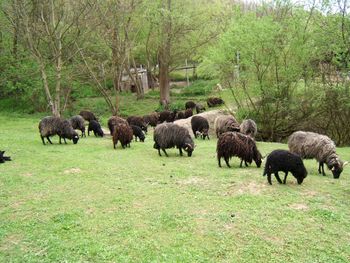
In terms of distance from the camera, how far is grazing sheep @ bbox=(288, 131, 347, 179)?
1095cm

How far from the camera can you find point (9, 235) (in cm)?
677

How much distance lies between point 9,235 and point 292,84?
1693 centimetres

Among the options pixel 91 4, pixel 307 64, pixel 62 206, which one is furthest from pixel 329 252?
pixel 91 4

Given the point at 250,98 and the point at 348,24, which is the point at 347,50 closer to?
the point at 348,24

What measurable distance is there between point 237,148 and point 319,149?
2.38 meters

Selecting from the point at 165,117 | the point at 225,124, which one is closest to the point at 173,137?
the point at 225,124

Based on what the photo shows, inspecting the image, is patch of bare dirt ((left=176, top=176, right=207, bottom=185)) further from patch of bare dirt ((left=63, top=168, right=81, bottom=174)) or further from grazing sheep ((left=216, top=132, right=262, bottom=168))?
patch of bare dirt ((left=63, top=168, right=81, bottom=174))

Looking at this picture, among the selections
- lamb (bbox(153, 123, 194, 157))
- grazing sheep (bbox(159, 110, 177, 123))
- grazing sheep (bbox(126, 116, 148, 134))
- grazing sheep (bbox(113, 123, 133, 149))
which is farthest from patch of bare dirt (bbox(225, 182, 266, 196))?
grazing sheep (bbox(159, 110, 177, 123))

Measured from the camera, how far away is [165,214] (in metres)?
7.53

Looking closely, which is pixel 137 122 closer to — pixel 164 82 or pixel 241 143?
pixel 241 143

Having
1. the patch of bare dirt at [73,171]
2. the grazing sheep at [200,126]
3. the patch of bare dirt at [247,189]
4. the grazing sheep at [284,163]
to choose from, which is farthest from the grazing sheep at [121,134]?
the grazing sheep at [284,163]

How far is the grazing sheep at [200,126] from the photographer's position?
2020cm

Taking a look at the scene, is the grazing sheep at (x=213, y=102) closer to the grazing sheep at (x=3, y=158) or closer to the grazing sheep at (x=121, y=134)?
the grazing sheep at (x=121, y=134)

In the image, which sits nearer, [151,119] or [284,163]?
[284,163]
